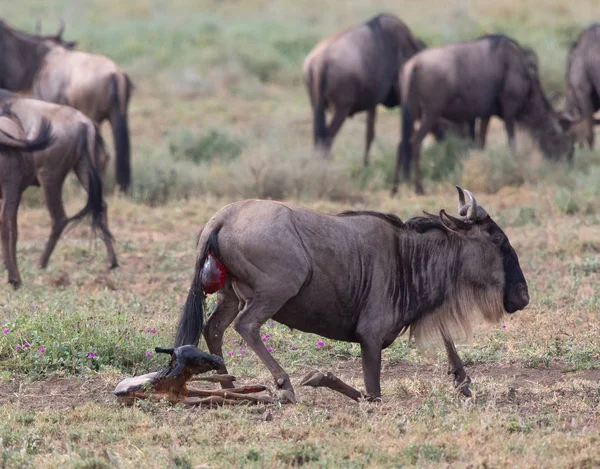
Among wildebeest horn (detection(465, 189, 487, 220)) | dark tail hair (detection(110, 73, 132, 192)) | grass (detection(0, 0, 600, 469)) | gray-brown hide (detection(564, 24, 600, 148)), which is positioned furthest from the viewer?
gray-brown hide (detection(564, 24, 600, 148))

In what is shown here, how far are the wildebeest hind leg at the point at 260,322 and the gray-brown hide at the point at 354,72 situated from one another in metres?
8.43

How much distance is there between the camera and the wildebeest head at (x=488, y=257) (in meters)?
6.00

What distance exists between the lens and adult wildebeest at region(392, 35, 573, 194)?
13234 millimetres

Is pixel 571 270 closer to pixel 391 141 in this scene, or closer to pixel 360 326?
pixel 360 326

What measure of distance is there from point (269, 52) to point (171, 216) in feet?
40.9

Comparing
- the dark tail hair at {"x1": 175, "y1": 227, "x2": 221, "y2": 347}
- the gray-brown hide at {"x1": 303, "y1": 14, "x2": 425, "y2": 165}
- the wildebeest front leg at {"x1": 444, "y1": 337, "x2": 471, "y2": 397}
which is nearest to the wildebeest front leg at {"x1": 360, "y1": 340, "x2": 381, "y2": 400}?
the wildebeest front leg at {"x1": 444, "y1": 337, "x2": 471, "y2": 397}

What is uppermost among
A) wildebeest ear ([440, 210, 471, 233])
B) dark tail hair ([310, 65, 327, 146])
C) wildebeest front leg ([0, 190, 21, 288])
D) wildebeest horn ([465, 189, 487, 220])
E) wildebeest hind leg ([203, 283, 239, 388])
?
wildebeest horn ([465, 189, 487, 220])

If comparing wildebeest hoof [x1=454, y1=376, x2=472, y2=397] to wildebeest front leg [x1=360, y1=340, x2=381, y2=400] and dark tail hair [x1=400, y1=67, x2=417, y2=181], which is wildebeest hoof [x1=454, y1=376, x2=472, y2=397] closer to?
wildebeest front leg [x1=360, y1=340, x2=381, y2=400]

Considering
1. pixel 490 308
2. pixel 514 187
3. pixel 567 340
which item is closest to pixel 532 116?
pixel 514 187

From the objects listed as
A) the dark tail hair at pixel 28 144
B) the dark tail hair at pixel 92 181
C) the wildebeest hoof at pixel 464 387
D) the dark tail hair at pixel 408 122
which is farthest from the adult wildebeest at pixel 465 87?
the wildebeest hoof at pixel 464 387

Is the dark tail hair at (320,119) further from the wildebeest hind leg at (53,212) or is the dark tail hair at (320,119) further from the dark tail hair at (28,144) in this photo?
the dark tail hair at (28,144)

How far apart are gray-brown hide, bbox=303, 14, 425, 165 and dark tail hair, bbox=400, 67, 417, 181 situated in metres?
0.79

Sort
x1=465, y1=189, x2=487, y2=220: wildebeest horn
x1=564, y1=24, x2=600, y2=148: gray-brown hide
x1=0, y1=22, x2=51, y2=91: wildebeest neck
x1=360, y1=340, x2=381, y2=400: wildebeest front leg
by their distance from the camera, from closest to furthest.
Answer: x1=360, y1=340, x2=381, y2=400: wildebeest front leg, x1=465, y1=189, x2=487, y2=220: wildebeest horn, x1=0, y1=22, x2=51, y2=91: wildebeest neck, x1=564, y1=24, x2=600, y2=148: gray-brown hide

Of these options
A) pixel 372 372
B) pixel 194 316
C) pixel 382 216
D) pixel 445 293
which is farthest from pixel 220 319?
pixel 445 293
